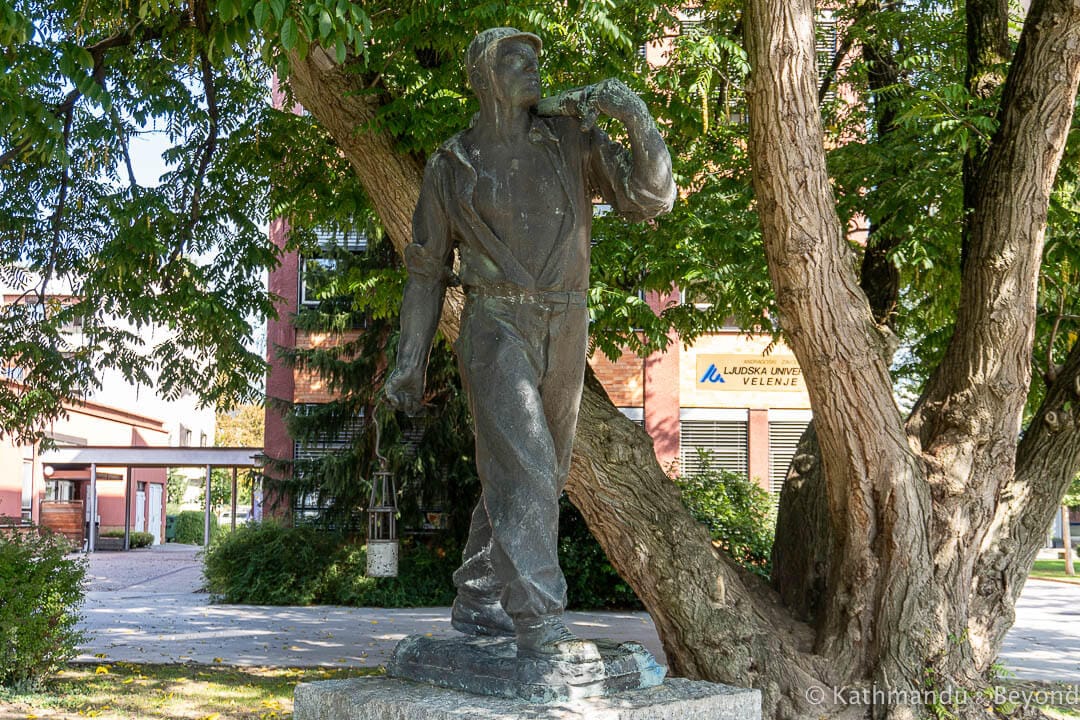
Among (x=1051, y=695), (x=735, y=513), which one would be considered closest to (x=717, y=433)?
(x=735, y=513)

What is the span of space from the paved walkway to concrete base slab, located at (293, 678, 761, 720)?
298 inches

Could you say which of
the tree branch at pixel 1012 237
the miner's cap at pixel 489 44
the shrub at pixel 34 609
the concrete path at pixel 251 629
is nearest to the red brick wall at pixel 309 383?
the concrete path at pixel 251 629

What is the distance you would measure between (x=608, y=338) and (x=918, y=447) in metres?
3.61

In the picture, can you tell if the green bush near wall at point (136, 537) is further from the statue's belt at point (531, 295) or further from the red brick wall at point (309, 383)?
the statue's belt at point (531, 295)

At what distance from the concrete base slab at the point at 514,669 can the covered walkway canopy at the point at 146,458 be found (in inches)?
1016

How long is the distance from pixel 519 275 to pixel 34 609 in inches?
286

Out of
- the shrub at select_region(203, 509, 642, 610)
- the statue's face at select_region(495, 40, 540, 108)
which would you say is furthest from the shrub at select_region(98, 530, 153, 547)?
the statue's face at select_region(495, 40, 540, 108)

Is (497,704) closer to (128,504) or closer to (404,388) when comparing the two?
(404,388)

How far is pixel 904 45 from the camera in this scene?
11.8 metres

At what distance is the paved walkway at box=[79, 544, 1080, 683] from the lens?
11.9 m

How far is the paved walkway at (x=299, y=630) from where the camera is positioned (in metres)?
11.9

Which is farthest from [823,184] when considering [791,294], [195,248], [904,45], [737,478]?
[737,478]

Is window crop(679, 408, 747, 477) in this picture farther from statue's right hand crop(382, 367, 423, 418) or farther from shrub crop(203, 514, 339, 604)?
statue's right hand crop(382, 367, 423, 418)

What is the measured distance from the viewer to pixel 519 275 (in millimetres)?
4027
